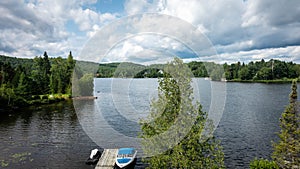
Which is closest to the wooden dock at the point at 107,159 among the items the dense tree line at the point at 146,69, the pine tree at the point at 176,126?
the pine tree at the point at 176,126

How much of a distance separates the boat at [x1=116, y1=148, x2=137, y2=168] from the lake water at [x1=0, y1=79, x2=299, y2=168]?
1.17m

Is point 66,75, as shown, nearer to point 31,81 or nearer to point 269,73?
point 31,81

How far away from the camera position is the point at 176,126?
37.5 feet

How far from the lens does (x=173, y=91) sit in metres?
11.9

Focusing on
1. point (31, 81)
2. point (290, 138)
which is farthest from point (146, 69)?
point (31, 81)

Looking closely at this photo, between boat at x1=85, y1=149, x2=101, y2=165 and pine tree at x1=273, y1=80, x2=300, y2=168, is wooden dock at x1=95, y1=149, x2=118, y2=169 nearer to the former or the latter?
boat at x1=85, y1=149, x2=101, y2=165

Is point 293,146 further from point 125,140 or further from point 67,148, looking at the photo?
point 67,148

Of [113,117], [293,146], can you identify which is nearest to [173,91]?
[293,146]

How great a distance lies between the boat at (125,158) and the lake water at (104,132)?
1171mm

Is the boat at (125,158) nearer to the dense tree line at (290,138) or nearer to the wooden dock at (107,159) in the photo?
the wooden dock at (107,159)

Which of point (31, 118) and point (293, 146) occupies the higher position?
point (293, 146)

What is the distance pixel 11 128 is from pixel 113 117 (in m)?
14.7

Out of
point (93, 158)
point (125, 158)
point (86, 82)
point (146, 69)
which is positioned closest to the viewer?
point (146, 69)

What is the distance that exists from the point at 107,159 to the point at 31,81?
157 ft
